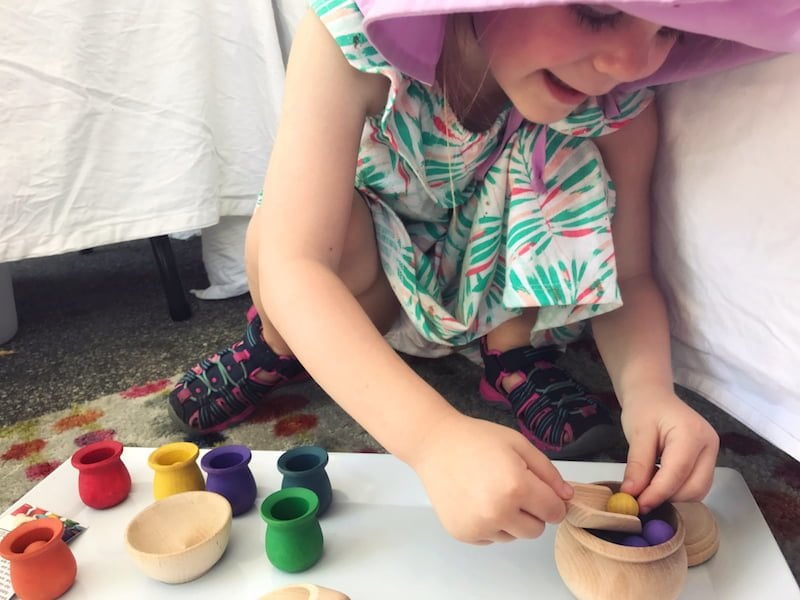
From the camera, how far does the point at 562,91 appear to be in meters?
0.47

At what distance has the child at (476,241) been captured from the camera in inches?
16.0

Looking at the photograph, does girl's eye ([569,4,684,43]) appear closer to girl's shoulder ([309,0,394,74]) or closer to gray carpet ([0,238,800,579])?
girl's shoulder ([309,0,394,74])

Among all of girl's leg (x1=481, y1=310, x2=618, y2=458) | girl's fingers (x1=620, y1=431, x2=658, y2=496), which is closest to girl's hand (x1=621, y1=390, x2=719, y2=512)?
girl's fingers (x1=620, y1=431, x2=658, y2=496)

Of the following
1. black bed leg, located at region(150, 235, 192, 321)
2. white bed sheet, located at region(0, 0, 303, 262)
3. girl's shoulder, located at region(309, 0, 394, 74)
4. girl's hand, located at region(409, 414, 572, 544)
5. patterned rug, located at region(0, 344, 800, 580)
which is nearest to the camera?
girl's hand, located at region(409, 414, 572, 544)

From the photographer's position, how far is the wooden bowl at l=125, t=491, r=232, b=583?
0.43m

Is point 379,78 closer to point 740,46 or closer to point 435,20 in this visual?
point 435,20

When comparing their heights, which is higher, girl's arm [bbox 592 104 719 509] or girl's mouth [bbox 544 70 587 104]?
girl's mouth [bbox 544 70 587 104]

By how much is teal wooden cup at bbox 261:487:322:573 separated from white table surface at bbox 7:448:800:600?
0.4 inches

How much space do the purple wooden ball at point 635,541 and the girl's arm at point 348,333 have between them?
0.05 metres

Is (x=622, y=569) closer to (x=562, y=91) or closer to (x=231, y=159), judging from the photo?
(x=562, y=91)

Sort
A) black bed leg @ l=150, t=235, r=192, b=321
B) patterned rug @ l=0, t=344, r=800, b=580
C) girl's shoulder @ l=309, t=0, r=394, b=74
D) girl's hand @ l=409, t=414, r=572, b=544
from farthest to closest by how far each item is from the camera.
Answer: black bed leg @ l=150, t=235, r=192, b=321 → patterned rug @ l=0, t=344, r=800, b=580 → girl's shoulder @ l=309, t=0, r=394, b=74 → girl's hand @ l=409, t=414, r=572, b=544

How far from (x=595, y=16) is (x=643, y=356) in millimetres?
281

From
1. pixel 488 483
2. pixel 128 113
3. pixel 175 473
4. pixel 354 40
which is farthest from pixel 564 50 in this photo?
pixel 128 113

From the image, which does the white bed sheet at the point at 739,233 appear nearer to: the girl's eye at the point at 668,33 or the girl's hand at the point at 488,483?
the girl's eye at the point at 668,33
